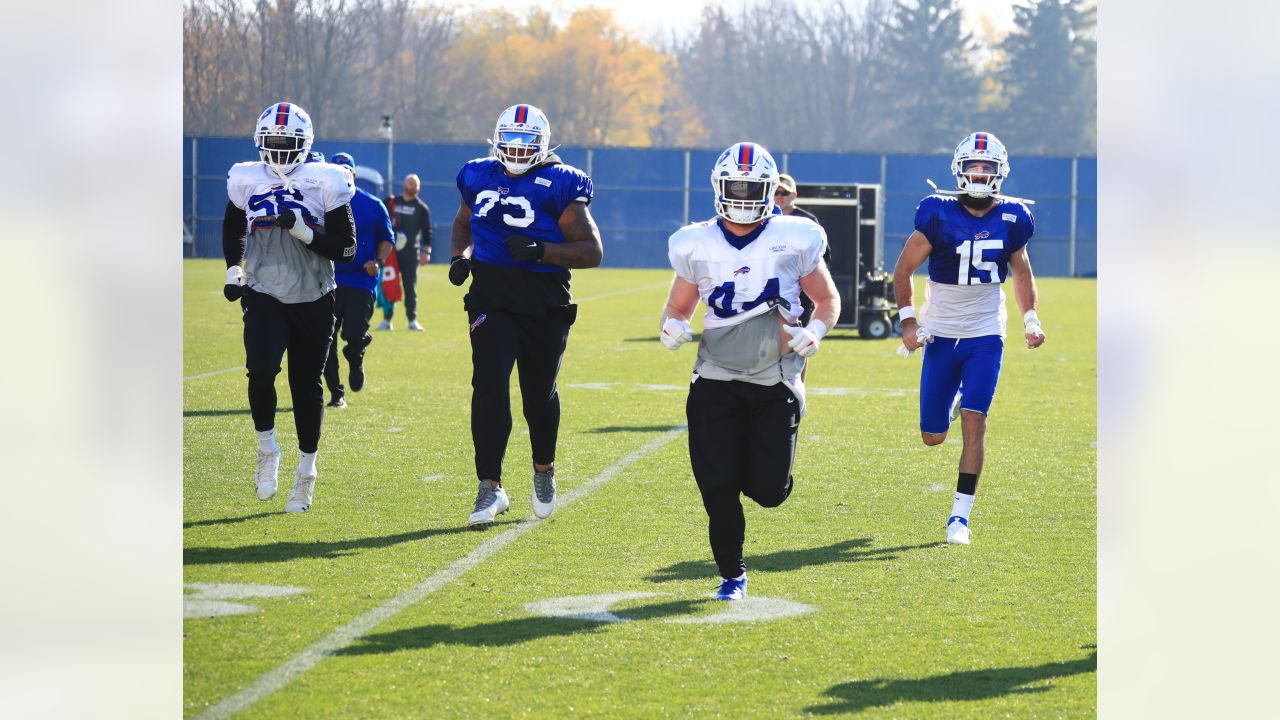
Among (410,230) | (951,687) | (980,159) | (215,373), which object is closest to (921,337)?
(980,159)

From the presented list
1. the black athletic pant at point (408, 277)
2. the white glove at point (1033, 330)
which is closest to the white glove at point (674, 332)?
the white glove at point (1033, 330)

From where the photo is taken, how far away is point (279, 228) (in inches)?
283

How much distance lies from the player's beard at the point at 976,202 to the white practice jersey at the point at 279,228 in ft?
9.39

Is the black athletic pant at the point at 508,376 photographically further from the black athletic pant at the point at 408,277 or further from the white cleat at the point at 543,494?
the black athletic pant at the point at 408,277

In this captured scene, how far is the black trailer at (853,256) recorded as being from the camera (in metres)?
18.7

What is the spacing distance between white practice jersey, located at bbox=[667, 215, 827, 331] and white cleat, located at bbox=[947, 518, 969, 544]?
62.3 inches

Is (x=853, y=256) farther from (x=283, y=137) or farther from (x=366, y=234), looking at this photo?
(x=283, y=137)

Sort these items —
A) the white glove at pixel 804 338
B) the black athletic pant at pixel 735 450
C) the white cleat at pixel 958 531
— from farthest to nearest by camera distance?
the white cleat at pixel 958 531, the black athletic pant at pixel 735 450, the white glove at pixel 804 338

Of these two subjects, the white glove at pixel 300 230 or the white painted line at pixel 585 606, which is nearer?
the white painted line at pixel 585 606

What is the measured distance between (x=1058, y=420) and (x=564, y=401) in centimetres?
358

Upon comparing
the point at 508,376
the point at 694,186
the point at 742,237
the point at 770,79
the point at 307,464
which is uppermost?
the point at 770,79

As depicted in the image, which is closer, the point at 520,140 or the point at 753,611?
the point at 753,611

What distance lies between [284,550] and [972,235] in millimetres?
3283
